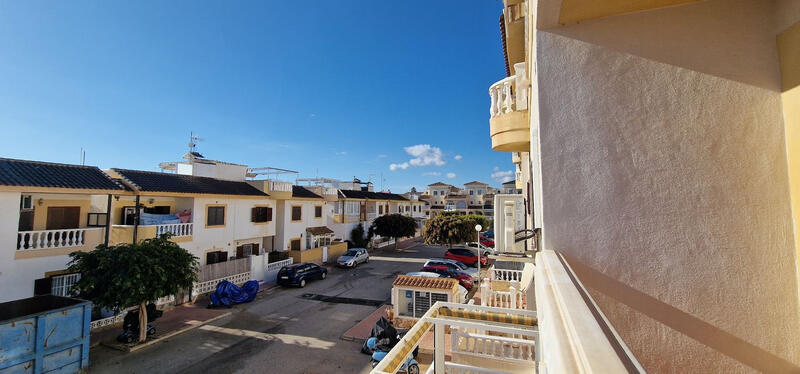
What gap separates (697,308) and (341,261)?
919 inches

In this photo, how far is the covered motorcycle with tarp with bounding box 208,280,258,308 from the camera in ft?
50.3

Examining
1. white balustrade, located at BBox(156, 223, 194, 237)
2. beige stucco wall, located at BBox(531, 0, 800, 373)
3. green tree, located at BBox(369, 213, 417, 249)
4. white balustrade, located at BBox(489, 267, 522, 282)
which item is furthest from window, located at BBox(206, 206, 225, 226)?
beige stucco wall, located at BBox(531, 0, 800, 373)

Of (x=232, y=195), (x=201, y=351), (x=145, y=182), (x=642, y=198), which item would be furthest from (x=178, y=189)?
(x=642, y=198)

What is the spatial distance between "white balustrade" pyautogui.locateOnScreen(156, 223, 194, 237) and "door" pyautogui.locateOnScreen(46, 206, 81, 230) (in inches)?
118

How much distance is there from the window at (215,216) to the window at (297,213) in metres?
5.76

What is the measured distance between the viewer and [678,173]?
2.66 metres

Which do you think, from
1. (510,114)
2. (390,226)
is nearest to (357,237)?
(390,226)

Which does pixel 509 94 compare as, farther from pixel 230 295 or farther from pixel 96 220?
pixel 96 220

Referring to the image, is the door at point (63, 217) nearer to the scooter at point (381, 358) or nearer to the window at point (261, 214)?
the window at point (261, 214)

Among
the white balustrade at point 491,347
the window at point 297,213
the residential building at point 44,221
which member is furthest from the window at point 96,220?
the white balustrade at point 491,347

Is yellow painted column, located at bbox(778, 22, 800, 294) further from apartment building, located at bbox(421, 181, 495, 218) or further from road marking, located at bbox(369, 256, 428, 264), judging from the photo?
apartment building, located at bbox(421, 181, 495, 218)

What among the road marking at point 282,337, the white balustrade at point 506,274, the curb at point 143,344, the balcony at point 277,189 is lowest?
the road marking at point 282,337

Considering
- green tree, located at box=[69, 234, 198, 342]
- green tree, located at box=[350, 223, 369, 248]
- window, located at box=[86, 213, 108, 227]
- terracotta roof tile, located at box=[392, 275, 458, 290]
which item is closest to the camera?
green tree, located at box=[69, 234, 198, 342]

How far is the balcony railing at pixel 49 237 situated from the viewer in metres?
11.1
